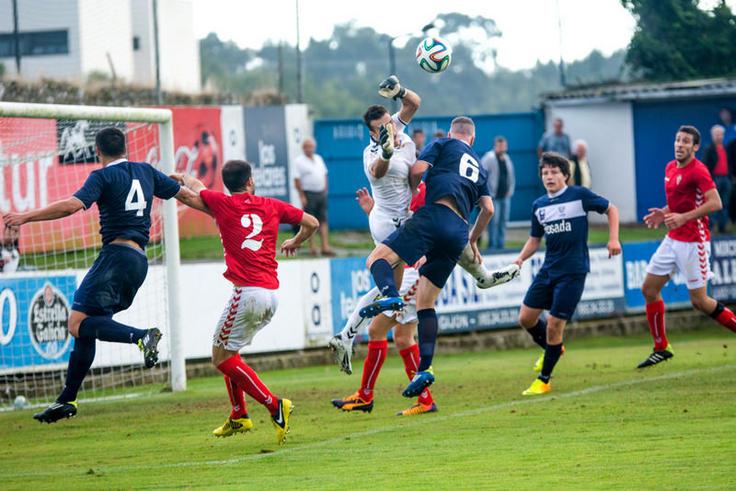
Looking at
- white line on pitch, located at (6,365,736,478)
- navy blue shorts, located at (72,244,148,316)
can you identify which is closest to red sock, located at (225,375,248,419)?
white line on pitch, located at (6,365,736,478)

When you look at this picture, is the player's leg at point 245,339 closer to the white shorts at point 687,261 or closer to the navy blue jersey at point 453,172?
the navy blue jersey at point 453,172

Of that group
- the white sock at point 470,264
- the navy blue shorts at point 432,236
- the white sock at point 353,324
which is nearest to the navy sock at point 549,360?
the white sock at point 470,264

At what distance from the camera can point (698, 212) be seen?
1406 centimetres

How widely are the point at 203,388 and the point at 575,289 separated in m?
4.99

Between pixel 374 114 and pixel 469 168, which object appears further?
pixel 374 114

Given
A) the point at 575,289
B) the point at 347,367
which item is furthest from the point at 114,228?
the point at 575,289

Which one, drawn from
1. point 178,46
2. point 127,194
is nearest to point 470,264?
point 127,194

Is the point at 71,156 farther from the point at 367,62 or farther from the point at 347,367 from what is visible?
the point at 367,62

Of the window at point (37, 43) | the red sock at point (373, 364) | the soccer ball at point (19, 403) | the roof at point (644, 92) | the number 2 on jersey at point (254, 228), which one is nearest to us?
the number 2 on jersey at point (254, 228)

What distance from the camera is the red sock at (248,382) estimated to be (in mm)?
10477

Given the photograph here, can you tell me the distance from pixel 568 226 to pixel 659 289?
2.07 meters

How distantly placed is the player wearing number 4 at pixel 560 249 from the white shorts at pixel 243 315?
3.55 meters

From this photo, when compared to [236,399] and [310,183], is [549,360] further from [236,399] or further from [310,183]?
[310,183]

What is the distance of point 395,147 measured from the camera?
39.6 ft
